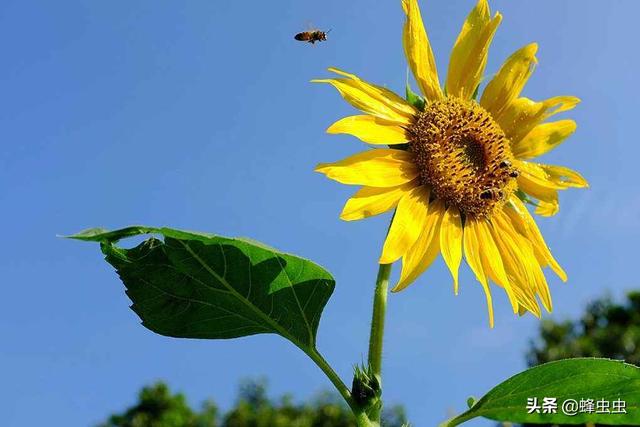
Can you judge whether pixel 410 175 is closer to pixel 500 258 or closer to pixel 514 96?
pixel 500 258

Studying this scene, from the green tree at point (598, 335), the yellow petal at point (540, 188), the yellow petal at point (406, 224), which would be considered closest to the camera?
the yellow petal at point (406, 224)

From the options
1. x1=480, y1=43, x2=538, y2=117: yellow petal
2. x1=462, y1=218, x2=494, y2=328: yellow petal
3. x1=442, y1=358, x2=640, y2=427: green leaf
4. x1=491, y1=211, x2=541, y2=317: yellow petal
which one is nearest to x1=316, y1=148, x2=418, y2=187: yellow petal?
x1=462, y1=218, x2=494, y2=328: yellow petal

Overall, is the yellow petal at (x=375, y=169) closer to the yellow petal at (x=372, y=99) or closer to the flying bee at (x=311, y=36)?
the yellow petal at (x=372, y=99)

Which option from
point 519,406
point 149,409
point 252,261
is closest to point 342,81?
point 252,261

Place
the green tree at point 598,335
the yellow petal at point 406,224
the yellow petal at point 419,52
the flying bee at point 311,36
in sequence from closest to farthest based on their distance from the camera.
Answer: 1. the yellow petal at point 406,224
2. the yellow petal at point 419,52
3. the flying bee at point 311,36
4. the green tree at point 598,335

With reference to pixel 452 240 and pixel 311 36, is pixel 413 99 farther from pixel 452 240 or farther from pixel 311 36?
pixel 311 36

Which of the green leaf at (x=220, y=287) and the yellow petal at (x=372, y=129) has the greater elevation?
the yellow petal at (x=372, y=129)

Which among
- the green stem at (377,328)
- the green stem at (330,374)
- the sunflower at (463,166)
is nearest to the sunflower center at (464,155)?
the sunflower at (463,166)
